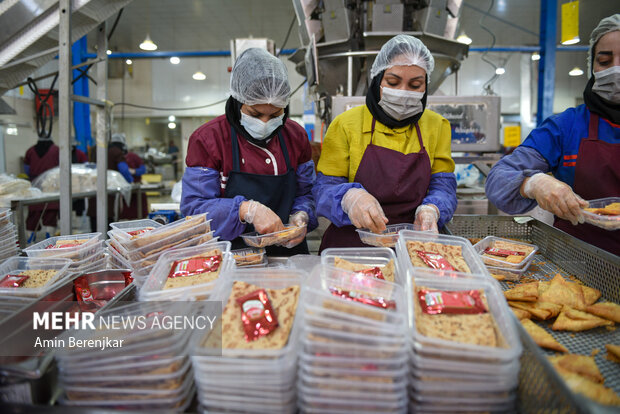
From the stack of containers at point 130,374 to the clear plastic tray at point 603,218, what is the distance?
160 cm

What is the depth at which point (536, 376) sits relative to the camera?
32.8 inches

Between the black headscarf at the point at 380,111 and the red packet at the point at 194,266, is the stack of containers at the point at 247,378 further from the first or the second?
the black headscarf at the point at 380,111

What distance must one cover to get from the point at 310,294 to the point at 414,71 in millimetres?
1490

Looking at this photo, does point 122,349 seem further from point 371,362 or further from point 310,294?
point 371,362

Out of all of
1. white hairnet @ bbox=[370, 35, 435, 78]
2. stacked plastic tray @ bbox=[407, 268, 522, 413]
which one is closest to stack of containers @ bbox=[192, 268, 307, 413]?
stacked plastic tray @ bbox=[407, 268, 522, 413]

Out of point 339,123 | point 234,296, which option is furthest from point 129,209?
point 234,296

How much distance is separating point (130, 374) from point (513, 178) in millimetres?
→ 1824

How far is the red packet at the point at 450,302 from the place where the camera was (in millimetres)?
947

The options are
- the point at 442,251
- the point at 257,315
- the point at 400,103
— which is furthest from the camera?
the point at 400,103

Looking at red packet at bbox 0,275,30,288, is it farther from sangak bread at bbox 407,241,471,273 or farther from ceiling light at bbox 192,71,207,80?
ceiling light at bbox 192,71,207,80

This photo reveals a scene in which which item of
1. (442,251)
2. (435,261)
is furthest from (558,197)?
(435,261)

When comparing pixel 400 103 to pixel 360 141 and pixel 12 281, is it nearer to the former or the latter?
pixel 360 141

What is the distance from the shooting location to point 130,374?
87 centimetres

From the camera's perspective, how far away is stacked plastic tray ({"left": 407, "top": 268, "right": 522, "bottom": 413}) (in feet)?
2.61
